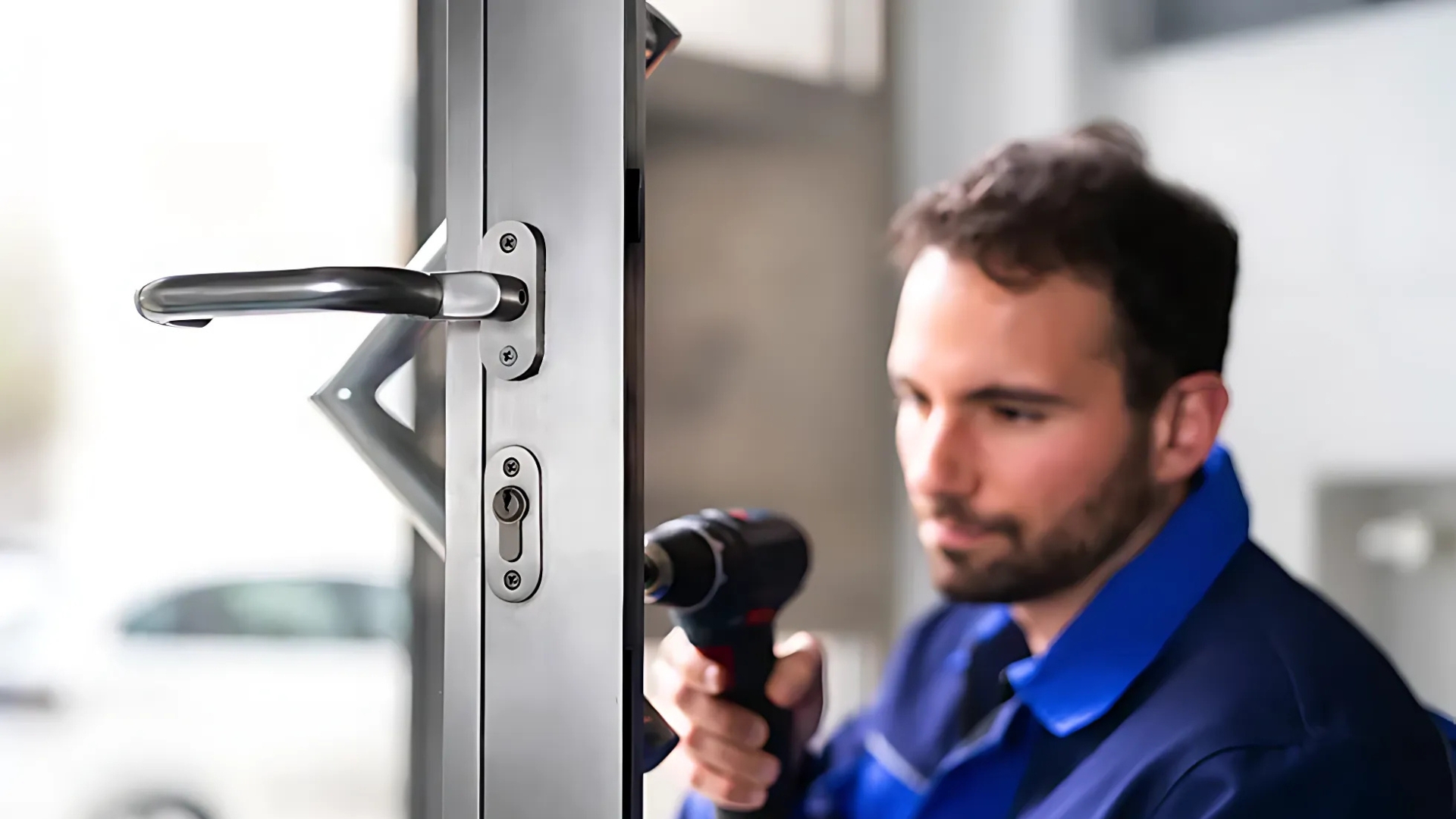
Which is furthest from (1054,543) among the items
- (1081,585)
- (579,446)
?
(579,446)

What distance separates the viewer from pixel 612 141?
1.78 ft

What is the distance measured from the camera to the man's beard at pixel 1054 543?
101 centimetres

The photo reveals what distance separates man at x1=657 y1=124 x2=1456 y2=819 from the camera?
901mm

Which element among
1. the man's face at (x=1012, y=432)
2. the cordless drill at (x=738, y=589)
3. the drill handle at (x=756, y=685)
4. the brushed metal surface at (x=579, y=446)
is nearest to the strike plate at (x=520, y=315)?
the brushed metal surface at (x=579, y=446)

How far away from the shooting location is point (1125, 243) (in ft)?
3.33

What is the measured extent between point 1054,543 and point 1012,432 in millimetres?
97

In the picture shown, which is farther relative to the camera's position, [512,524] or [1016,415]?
[1016,415]

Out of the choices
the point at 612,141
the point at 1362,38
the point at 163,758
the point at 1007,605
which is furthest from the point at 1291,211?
the point at 163,758

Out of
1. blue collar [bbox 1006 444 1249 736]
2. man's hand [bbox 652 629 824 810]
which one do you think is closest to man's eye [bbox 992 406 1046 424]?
blue collar [bbox 1006 444 1249 736]

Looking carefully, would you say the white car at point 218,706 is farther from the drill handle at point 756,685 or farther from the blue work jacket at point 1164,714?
the blue work jacket at point 1164,714

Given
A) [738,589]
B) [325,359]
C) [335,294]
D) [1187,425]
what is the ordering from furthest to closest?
[1187,425] < [738,589] < [325,359] < [335,294]

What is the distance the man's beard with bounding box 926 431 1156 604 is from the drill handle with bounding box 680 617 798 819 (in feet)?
0.62

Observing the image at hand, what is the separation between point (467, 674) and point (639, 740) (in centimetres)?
8

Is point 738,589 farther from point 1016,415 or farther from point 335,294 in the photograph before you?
point 335,294
